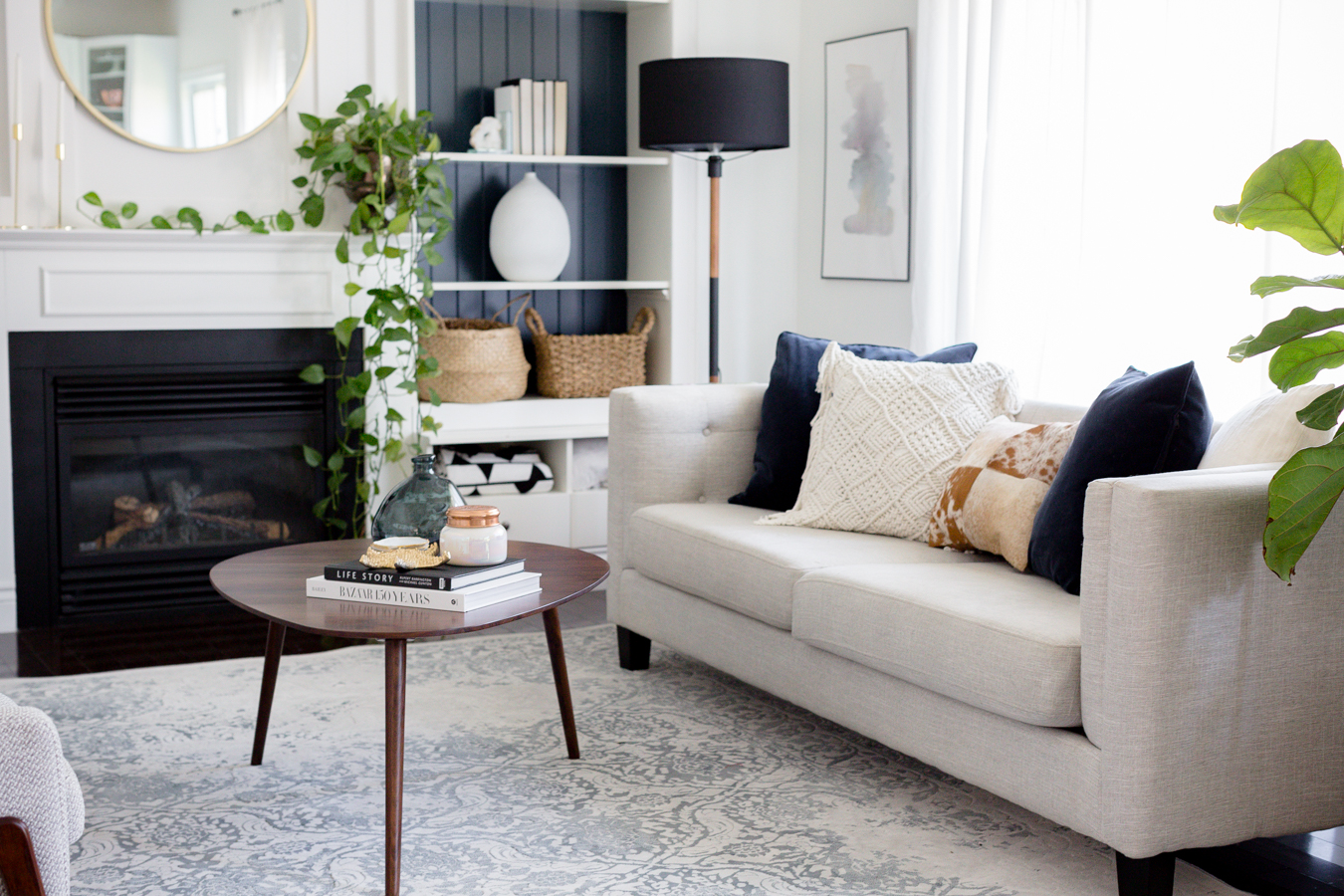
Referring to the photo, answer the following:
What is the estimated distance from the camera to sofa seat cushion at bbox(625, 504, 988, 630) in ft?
8.95

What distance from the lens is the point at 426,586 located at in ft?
7.30

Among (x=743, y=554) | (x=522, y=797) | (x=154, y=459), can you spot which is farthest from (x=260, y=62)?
(x=522, y=797)

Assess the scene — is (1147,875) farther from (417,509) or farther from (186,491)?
(186,491)

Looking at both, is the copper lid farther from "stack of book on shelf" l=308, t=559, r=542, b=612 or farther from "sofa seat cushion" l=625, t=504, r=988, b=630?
"sofa seat cushion" l=625, t=504, r=988, b=630

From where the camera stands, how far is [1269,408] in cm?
229

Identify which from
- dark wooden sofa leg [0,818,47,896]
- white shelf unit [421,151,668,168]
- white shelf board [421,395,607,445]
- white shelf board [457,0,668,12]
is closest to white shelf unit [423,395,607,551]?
white shelf board [421,395,607,445]

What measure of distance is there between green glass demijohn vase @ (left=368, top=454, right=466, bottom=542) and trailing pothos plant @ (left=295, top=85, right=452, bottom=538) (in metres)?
1.58

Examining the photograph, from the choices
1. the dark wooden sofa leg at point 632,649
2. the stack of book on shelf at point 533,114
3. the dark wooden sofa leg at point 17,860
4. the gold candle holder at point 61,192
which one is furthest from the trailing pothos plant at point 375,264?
the dark wooden sofa leg at point 17,860

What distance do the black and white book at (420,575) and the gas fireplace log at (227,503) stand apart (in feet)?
6.66

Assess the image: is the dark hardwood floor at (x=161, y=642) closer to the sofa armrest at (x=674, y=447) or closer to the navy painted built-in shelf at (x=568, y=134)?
the sofa armrest at (x=674, y=447)

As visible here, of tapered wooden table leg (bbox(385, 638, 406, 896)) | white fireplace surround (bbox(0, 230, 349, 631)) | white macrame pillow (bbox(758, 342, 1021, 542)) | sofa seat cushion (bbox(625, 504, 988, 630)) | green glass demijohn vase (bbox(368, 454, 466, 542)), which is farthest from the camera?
white fireplace surround (bbox(0, 230, 349, 631))

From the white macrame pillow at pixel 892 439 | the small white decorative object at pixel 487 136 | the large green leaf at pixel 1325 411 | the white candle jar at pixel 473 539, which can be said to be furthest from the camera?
the small white decorative object at pixel 487 136

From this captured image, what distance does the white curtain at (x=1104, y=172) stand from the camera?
2.99 m

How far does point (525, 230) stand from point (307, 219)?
2.76 feet
